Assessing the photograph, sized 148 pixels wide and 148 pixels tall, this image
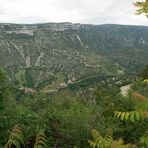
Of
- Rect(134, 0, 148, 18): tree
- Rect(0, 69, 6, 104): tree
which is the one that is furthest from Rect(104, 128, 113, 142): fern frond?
Rect(0, 69, 6, 104): tree

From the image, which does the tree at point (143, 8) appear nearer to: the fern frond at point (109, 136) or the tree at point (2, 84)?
the fern frond at point (109, 136)

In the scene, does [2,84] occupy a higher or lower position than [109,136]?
lower

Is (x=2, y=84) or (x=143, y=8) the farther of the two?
(x=2, y=84)

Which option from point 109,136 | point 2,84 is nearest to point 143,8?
point 109,136

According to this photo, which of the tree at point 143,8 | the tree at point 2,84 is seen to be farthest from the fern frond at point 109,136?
the tree at point 2,84

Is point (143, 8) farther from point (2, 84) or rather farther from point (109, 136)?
point (2, 84)

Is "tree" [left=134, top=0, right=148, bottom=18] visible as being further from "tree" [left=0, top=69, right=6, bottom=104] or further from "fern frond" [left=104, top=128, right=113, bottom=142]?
"tree" [left=0, top=69, right=6, bottom=104]

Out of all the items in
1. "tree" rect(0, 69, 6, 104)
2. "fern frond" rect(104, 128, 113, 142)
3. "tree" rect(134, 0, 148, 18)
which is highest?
"tree" rect(134, 0, 148, 18)

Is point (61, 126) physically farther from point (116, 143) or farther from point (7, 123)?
point (116, 143)

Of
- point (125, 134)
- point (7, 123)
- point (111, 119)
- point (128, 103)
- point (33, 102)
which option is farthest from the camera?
point (33, 102)

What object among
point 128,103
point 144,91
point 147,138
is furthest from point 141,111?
point 144,91

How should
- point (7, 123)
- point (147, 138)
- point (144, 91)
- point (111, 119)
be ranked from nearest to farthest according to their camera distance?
1. point (147, 138)
2. point (7, 123)
3. point (111, 119)
4. point (144, 91)
